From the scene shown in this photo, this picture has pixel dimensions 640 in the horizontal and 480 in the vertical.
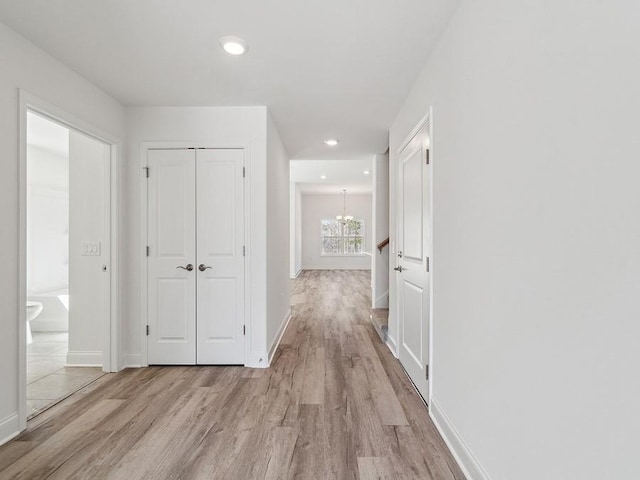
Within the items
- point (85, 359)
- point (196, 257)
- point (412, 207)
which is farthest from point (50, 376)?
point (412, 207)

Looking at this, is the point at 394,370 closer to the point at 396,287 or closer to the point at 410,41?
the point at 396,287

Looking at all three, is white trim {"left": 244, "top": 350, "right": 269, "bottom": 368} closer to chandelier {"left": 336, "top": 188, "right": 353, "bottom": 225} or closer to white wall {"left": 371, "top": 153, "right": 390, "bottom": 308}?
white wall {"left": 371, "top": 153, "right": 390, "bottom": 308}

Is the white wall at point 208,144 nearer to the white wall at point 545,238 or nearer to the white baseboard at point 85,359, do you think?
the white baseboard at point 85,359

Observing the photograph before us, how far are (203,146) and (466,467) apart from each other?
3152mm

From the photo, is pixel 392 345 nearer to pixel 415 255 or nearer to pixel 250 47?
pixel 415 255

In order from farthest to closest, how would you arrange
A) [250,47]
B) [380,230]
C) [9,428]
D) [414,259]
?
1. [380,230]
2. [414,259]
3. [250,47]
4. [9,428]

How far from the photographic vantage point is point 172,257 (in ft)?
10.8

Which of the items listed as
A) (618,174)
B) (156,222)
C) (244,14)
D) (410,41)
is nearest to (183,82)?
(244,14)

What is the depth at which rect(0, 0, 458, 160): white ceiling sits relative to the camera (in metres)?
1.90

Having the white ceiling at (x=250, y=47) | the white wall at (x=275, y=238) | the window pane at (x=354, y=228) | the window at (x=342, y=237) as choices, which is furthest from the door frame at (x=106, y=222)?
the window pane at (x=354, y=228)

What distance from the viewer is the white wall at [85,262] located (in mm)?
3289

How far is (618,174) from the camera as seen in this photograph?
0.84 m

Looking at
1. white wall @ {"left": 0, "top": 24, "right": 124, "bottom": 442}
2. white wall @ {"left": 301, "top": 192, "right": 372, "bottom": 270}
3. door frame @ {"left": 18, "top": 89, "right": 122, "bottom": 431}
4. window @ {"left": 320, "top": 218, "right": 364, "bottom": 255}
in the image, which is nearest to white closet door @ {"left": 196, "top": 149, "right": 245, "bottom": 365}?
door frame @ {"left": 18, "top": 89, "right": 122, "bottom": 431}

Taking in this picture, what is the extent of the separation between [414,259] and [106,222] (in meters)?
2.76
